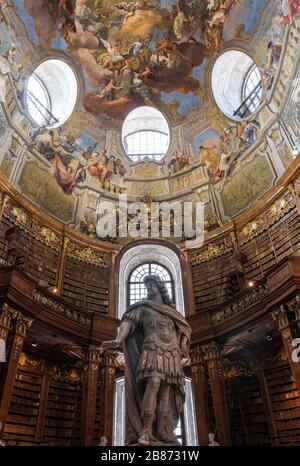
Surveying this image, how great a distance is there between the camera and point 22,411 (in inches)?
353

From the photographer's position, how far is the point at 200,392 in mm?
10148

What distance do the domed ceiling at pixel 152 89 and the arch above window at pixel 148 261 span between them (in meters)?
2.30

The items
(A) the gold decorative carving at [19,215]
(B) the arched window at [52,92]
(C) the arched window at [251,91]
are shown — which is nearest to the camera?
(A) the gold decorative carving at [19,215]

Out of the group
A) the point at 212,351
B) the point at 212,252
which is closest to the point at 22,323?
the point at 212,351

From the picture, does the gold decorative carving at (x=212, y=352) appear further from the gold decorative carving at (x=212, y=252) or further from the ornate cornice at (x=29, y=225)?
the ornate cornice at (x=29, y=225)

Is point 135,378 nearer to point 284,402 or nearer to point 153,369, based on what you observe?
point 153,369

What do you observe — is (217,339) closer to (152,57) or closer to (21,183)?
(21,183)

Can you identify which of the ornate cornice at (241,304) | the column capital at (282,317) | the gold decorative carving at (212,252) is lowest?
the column capital at (282,317)

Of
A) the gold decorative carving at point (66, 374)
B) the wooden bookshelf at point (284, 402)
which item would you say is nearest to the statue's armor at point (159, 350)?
the wooden bookshelf at point (284, 402)

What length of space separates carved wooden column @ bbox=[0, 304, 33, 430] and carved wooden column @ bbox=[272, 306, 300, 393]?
236 inches

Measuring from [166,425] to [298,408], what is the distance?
6.32m

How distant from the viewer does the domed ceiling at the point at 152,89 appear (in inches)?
495

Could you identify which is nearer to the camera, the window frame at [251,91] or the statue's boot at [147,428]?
the statue's boot at [147,428]

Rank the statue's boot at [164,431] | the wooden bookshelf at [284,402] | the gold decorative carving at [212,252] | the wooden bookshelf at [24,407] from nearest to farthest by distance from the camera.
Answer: the statue's boot at [164,431], the wooden bookshelf at [284,402], the wooden bookshelf at [24,407], the gold decorative carving at [212,252]
